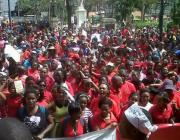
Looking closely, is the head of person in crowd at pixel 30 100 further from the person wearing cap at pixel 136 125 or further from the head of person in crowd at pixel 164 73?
the head of person in crowd at pixel 164 73

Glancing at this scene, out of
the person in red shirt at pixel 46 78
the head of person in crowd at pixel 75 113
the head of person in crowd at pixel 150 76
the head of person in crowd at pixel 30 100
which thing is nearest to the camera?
the head of person in crowd at pixel 75 113

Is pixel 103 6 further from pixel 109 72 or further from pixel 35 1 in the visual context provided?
pixel 109 72

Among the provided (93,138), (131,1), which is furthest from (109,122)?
(131,1)

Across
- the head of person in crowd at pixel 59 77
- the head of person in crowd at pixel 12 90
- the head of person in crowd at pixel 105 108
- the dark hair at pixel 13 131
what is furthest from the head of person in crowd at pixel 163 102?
the dark hair at pixel 13 131

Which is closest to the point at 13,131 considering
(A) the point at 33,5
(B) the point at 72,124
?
(B) the point at 72,124

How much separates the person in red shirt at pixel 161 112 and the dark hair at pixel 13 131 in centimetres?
527

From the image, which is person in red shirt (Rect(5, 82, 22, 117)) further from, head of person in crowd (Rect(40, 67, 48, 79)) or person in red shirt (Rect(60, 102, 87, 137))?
head of person in crowd (Rect(40, 67, 48, 79))

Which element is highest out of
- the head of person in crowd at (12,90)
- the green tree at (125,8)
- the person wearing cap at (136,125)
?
the person wearing cap at (136,125)

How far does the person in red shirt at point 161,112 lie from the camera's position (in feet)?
23.7

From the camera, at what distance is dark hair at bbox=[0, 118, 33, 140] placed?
6.67 ft

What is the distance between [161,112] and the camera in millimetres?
7266

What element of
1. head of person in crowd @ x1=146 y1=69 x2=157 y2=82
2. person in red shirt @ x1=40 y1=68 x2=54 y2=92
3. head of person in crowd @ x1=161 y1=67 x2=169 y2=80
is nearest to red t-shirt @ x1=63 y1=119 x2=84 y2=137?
person in red shirt @ x1=40 y1=68 x2=54 y2=92

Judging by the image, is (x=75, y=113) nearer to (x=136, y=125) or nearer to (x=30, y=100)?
(x=30, y=100)

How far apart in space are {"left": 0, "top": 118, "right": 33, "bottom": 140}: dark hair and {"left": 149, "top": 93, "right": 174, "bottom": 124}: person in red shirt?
5.27 metres
